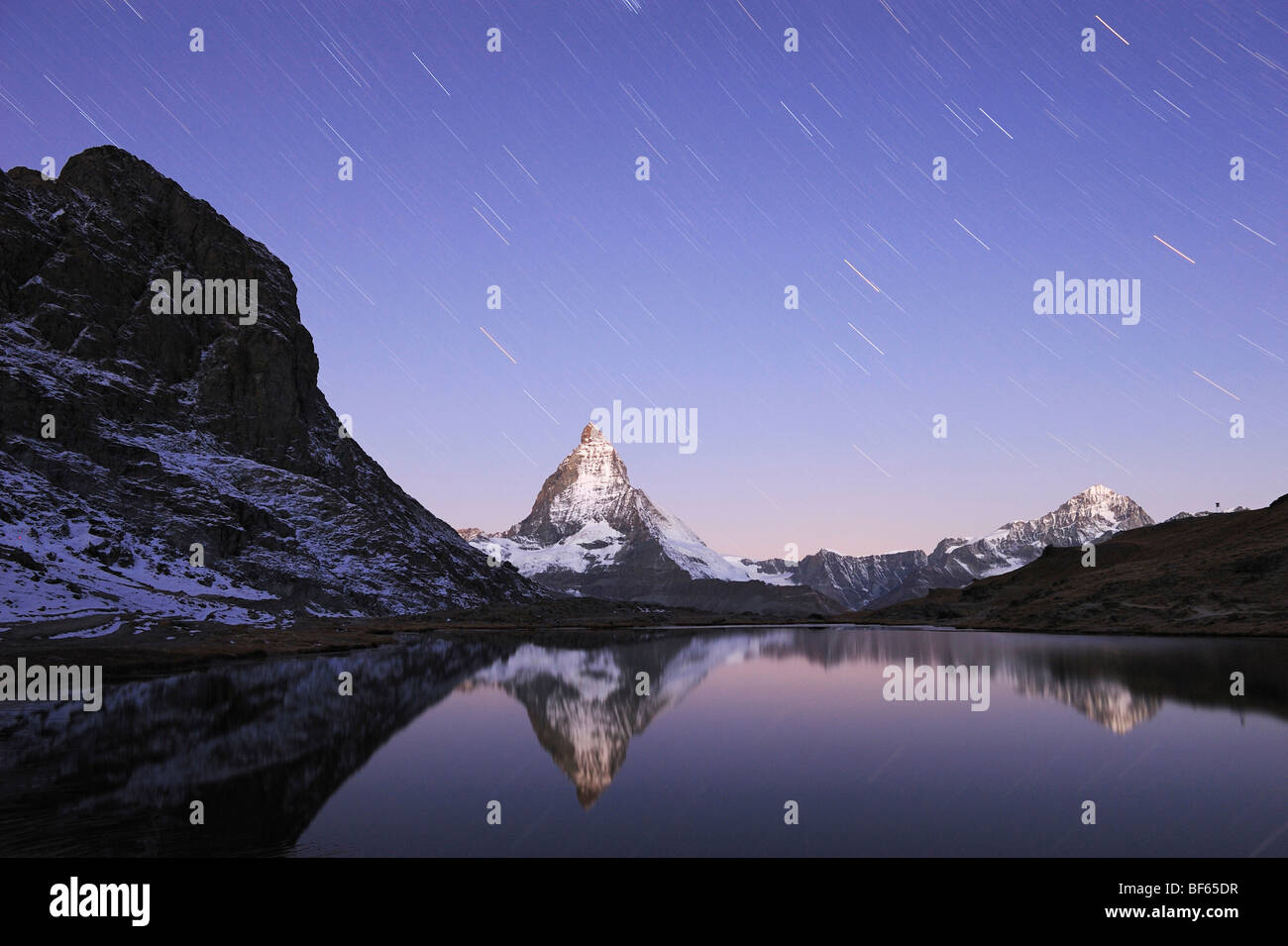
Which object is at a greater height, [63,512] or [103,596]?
[63,512]

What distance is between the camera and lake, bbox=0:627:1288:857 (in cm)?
2005

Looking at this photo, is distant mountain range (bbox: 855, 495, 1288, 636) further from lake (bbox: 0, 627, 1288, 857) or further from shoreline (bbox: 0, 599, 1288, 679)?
lake (bbox: 0, 627, 1288, 857)

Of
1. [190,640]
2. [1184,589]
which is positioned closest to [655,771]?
[190,640]

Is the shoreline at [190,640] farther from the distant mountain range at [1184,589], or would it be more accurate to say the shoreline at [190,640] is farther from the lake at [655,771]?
the lake at [655,771]

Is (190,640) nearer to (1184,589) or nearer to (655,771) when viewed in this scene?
(655,771)

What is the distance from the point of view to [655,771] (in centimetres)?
2927

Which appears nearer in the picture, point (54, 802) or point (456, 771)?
point (54, 802)

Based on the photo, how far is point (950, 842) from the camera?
19.5 meters

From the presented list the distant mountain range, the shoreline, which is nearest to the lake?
the shoreline
